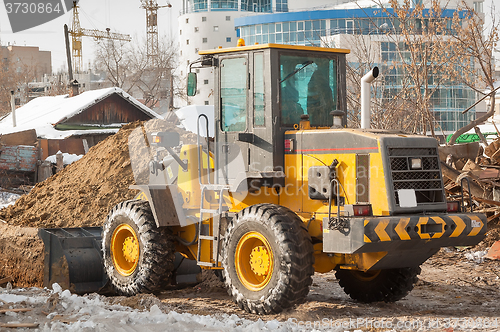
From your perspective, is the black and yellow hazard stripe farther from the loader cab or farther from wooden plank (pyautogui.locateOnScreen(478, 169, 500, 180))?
wooden plank (pyautogui.locateOnScreen(478, 169, 500, 180))

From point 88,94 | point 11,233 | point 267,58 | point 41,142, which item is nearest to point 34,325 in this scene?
point 267,58

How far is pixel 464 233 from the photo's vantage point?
22.1 feet

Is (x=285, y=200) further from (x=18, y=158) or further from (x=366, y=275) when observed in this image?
(x=18, y=158)

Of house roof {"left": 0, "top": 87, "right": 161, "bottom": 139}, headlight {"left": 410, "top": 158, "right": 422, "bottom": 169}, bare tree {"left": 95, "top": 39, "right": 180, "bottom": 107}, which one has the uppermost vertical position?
bare tree {"left": 95, "top": 39, "right": 180, "bottom": 107}

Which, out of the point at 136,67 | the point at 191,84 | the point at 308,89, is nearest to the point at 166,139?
the point at 191,84

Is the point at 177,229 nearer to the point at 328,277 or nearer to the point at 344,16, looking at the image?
the point at 328,277

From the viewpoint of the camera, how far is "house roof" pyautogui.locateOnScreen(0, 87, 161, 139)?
1163 inches

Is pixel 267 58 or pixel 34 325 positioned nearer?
pixel 34 325

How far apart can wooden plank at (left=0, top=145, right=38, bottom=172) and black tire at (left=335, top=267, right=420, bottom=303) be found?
19.5m

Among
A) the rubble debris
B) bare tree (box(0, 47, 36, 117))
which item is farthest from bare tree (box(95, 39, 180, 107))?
the rubble debris

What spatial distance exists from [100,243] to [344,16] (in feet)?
206

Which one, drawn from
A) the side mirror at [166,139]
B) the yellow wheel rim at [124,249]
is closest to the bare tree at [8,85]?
the yellow wheel rim at [124,249]

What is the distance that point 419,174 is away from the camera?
686 centimetres

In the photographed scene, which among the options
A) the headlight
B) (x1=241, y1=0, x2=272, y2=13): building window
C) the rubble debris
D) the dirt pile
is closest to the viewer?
the headlight
